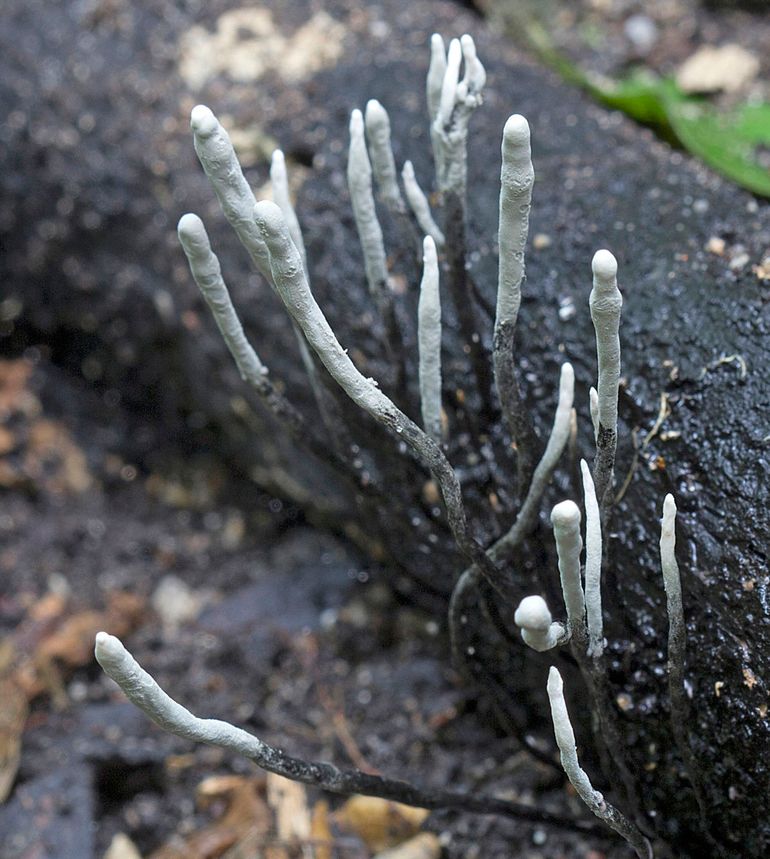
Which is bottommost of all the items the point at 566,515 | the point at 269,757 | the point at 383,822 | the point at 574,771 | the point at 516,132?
the point at 383,822

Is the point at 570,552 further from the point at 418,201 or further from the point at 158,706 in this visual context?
the point at 418,201

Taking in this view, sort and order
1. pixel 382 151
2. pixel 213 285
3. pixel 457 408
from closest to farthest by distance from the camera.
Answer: pixel 213 285
pixel 382 151
pixel 457 408

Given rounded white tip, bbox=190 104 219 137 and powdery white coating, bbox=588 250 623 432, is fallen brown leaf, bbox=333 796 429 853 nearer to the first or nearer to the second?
powdery white coating, bbox=588 250 623 432

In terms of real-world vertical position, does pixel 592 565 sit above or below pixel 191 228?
below

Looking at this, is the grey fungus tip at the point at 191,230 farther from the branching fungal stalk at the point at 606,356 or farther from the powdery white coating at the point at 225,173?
the branching fungal stalk at the point at 606,356

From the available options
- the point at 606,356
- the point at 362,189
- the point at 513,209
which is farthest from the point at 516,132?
the point at 362,189

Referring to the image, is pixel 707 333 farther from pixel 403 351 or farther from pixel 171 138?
pixel 171 138

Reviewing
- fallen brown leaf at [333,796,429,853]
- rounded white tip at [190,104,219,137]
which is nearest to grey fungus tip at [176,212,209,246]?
rounded white tip at [190,104,219,137]
